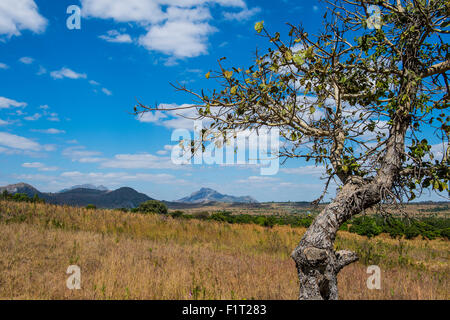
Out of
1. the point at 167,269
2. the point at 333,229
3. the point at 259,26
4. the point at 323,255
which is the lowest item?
the point at 167,269

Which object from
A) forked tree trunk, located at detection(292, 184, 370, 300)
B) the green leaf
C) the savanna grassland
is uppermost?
the green leaf

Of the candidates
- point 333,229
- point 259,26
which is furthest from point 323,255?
point 259,26

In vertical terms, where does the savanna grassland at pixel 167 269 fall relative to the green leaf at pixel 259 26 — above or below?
below

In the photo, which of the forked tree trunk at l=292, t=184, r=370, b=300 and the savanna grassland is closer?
the forked tree trunk at l=292, t=184, r=370, b=300

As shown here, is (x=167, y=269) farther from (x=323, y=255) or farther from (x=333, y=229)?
(x=333, y=229)

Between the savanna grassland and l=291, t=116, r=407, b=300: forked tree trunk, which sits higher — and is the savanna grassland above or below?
below

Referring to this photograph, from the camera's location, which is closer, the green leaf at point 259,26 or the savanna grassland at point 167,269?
the green leaf at point 259,26

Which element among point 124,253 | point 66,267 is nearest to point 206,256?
point 124,253

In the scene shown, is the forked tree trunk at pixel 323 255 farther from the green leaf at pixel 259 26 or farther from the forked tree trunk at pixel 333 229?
the green leaf at pixel 259 26

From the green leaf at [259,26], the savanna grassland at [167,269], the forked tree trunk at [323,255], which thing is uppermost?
the green leaf at [259,26]

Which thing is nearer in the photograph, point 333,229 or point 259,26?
point 259,26

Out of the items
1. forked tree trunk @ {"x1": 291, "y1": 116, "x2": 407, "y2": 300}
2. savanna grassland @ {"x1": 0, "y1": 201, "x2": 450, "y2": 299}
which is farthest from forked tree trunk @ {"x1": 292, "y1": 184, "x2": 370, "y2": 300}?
savanna grassland @ {"x1": 0, "y1": 201, "x2": 450, "y2": 299}

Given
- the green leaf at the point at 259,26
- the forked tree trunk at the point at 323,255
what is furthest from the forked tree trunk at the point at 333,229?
the green leaf at the point at 259,26

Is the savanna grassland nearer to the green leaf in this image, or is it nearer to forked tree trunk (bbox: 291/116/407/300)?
forked tree trunk (bbox: 291/116/407/300)
